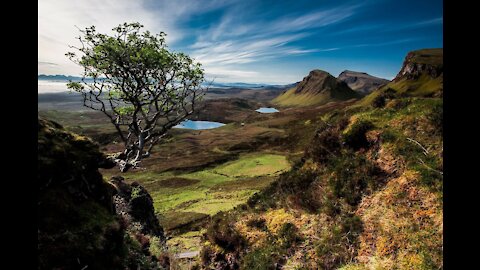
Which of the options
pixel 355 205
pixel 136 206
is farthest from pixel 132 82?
pixel 355 205

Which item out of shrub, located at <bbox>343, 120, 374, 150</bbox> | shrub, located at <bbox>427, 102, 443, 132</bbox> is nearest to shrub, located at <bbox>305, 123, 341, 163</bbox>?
shrub, located at <bbox>343, 120, 374, 150</bbox>

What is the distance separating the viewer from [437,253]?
37.9ft

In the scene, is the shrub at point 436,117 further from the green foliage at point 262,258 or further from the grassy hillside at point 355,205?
the green foliage at point 262,258

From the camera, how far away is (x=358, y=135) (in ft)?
71.5

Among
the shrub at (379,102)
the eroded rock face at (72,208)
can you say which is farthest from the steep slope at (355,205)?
the eroded rock face at (72,208)

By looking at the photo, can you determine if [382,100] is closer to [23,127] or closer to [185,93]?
[185,93]

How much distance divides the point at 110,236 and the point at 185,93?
1963 cm

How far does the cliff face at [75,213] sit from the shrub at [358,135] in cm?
1487

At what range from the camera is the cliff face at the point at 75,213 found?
36.2 feet

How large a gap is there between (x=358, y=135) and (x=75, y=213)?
1783 cm

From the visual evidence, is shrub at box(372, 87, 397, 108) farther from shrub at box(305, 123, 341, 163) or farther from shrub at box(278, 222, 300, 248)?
shrub at box(278, 222, 300, 248)

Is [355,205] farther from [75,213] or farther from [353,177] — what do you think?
[75,213]
